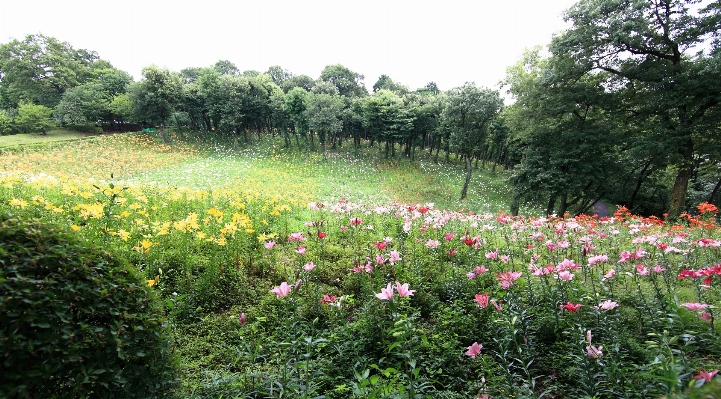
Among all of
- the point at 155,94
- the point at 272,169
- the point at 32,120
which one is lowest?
the point at 272,169

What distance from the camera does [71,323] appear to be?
130cm

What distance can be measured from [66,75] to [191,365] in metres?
45.3

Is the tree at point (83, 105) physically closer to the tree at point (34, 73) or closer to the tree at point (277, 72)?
the tree at point (34, 73)

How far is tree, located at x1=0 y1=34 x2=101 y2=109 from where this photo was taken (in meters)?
30.4

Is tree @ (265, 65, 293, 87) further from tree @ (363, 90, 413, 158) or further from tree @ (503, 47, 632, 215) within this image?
tree @ (503, 47, 632, 215)

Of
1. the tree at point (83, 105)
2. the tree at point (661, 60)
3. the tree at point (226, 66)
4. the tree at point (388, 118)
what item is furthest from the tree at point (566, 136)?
the tree at point (226, 66)

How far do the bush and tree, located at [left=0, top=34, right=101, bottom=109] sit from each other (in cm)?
4285

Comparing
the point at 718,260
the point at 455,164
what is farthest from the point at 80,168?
the point at 455,164

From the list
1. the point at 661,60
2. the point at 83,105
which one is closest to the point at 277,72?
the point at 83,105

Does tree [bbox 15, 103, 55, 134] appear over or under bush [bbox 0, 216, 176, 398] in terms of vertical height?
over

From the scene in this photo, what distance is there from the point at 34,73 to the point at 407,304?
46602mm

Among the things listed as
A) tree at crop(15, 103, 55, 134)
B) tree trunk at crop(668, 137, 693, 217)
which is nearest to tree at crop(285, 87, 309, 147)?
tree at crop(15, 103, 55, 134)

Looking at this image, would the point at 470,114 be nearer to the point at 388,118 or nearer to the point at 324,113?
the point at 388,118

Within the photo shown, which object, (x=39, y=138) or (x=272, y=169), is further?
(x=39, y=138)
